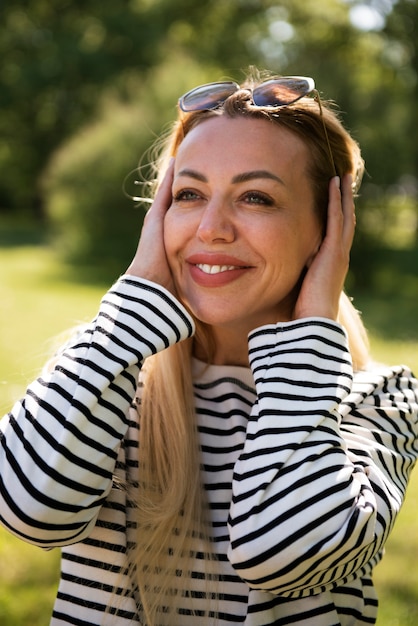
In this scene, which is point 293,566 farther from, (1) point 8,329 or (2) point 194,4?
(2) point 194,4

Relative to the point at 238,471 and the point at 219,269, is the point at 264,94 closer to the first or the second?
the point at 219,269

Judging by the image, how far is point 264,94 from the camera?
238 cm

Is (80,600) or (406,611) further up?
(406,611)

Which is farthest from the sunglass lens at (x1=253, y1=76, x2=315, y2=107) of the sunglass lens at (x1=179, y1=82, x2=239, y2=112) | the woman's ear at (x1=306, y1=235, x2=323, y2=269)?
the woman's ear at (x1=306, y1=235, x2=323, y2=269)

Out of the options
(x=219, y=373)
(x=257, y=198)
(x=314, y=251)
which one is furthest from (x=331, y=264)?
(x=219, y=373)

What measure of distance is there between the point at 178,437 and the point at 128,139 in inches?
619

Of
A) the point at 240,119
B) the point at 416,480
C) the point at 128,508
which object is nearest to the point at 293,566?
the point at 128,508

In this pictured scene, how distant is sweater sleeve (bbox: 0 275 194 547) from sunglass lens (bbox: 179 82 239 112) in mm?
750

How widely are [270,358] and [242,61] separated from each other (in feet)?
92.7

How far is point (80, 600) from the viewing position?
2137mm

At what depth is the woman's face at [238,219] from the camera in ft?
7.52

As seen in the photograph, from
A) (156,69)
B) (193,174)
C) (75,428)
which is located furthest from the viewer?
(156,69)

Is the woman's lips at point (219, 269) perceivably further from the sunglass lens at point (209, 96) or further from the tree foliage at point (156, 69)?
the tree foliage at point (156, 69)

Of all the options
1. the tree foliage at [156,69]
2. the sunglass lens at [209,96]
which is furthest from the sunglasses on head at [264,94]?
the tree foliage at [156,69]
